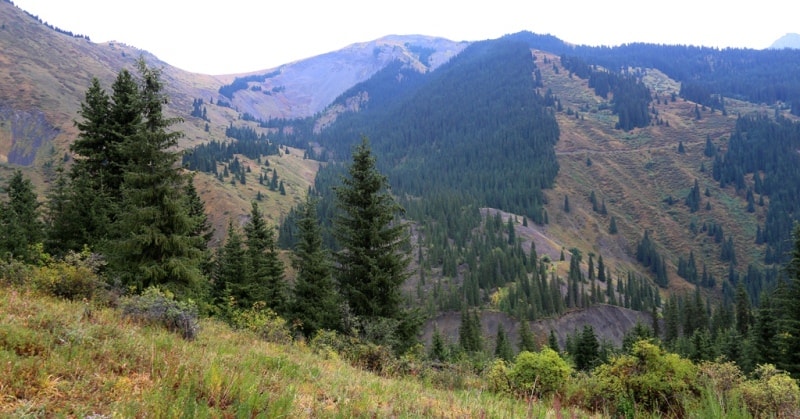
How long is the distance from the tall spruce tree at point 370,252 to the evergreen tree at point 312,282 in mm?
3357

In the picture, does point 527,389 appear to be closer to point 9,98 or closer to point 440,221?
point 440,221

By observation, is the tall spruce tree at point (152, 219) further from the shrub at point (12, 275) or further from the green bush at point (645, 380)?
the green bush at point (645, 380)

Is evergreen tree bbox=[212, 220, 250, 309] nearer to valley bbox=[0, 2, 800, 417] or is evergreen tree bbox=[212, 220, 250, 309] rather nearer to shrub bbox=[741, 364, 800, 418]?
valley bbox=[0, 2, 800, 417]

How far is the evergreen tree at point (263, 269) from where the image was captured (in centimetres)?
3428

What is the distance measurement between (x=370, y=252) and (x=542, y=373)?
15.3 meters

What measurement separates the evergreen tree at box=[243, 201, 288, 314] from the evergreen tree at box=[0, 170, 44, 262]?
14.5 metres

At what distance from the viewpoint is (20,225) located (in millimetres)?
30359

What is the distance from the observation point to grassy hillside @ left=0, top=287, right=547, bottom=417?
442 cm

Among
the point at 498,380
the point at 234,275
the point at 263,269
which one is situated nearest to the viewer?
the point at 498,380

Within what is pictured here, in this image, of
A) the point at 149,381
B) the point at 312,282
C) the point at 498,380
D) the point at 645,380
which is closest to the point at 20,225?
the point at 312,282

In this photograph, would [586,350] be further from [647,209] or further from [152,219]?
[647,209]

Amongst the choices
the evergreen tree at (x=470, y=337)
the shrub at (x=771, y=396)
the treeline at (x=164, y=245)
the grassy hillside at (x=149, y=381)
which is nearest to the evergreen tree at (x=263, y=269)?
the treeline at (x=164, y=245)

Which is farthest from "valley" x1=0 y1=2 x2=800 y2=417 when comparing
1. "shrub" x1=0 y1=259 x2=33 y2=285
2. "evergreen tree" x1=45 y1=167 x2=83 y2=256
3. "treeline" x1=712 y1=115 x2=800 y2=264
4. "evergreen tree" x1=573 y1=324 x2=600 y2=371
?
"treeline" x1=712 y1=115 x2=800 y2=264

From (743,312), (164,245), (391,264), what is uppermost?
(164,245)
